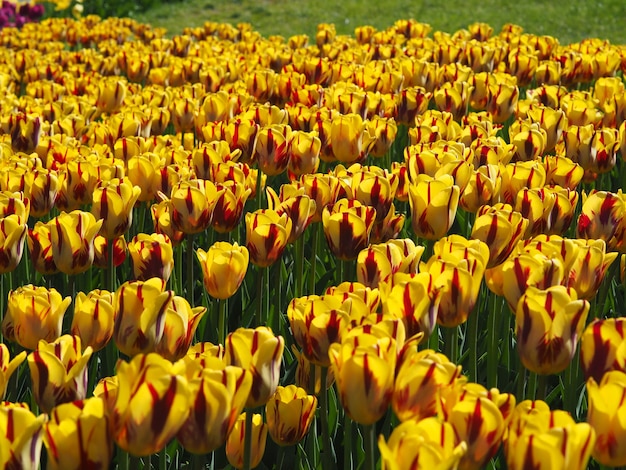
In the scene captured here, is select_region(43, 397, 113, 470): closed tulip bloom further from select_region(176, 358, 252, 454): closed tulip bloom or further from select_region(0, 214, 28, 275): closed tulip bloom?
select_region(0, 214, 28, 275): closed tulip bloom

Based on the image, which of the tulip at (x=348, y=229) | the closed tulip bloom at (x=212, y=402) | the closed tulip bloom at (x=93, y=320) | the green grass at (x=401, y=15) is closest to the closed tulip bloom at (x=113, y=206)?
the tulip at (x=348, y=229)

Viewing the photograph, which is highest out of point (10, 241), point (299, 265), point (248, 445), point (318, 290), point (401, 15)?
point (10, 241)

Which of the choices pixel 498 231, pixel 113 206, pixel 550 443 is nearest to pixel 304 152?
pixel 113 206

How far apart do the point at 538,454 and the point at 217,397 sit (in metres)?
0.52

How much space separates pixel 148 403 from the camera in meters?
1.42

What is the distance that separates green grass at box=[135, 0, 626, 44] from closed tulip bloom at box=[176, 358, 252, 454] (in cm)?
1115

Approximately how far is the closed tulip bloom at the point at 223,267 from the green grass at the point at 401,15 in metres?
10.4

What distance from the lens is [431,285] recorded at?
1938 millimetres

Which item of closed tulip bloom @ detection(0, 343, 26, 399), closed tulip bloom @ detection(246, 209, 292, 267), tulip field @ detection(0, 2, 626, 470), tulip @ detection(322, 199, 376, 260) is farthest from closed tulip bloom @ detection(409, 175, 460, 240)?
closed tulip bloom @ detection(0, 343, 26, 399)

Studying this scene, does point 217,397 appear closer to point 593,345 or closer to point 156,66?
point 593,345

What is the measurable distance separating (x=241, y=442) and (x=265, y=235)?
71 centimetres

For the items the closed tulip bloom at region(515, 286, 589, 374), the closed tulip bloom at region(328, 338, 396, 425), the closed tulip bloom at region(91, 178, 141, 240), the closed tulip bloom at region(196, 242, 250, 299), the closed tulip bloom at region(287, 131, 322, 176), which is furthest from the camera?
the closed tulip bloom at region(287, 131, 322, 176)

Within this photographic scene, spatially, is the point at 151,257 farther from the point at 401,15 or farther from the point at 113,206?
the point at 401,15

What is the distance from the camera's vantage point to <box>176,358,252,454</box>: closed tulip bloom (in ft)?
4.83
